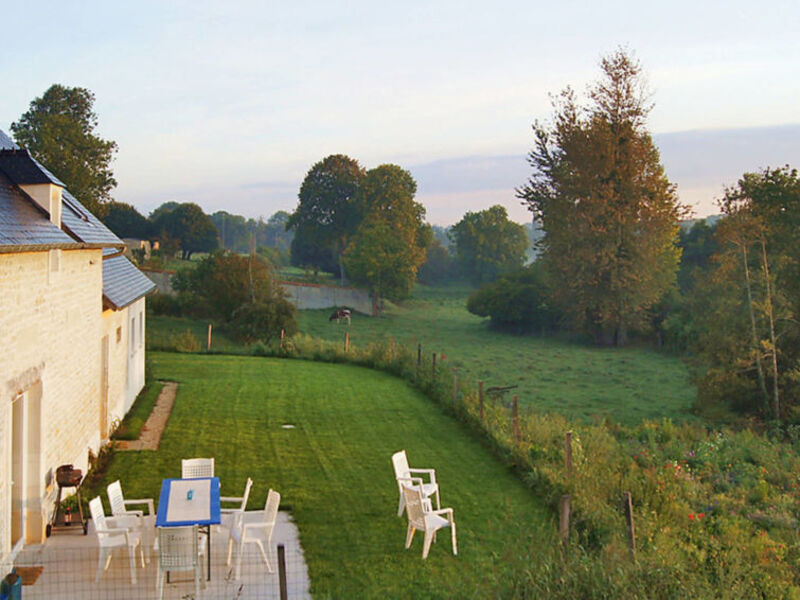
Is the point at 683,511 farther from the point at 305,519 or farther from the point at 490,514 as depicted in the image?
the point at 305,519

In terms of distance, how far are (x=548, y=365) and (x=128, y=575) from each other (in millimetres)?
26621

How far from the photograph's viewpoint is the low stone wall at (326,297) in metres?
46.7

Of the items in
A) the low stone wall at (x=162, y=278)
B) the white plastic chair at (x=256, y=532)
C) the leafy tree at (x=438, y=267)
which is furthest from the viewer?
the leafy tree at (x=438, y=267)

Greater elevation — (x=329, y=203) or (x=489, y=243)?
(x=329, y=203)

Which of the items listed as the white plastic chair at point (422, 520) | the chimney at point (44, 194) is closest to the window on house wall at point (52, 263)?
the chimney at point (44, 194)

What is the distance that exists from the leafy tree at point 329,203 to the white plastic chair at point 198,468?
51440mm

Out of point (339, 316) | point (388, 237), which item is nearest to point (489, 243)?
point (388, 237)

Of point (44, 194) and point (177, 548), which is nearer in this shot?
point (177, 548)

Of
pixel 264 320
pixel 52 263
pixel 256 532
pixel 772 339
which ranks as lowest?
pixel 256 532

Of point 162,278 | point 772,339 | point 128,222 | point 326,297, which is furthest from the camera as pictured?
point 128,222

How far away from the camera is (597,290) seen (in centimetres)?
3822

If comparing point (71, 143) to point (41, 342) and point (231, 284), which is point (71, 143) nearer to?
point (231, 284)

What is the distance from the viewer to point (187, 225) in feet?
189

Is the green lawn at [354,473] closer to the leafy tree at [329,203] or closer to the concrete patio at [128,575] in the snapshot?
the concrete patio at [128,575]
